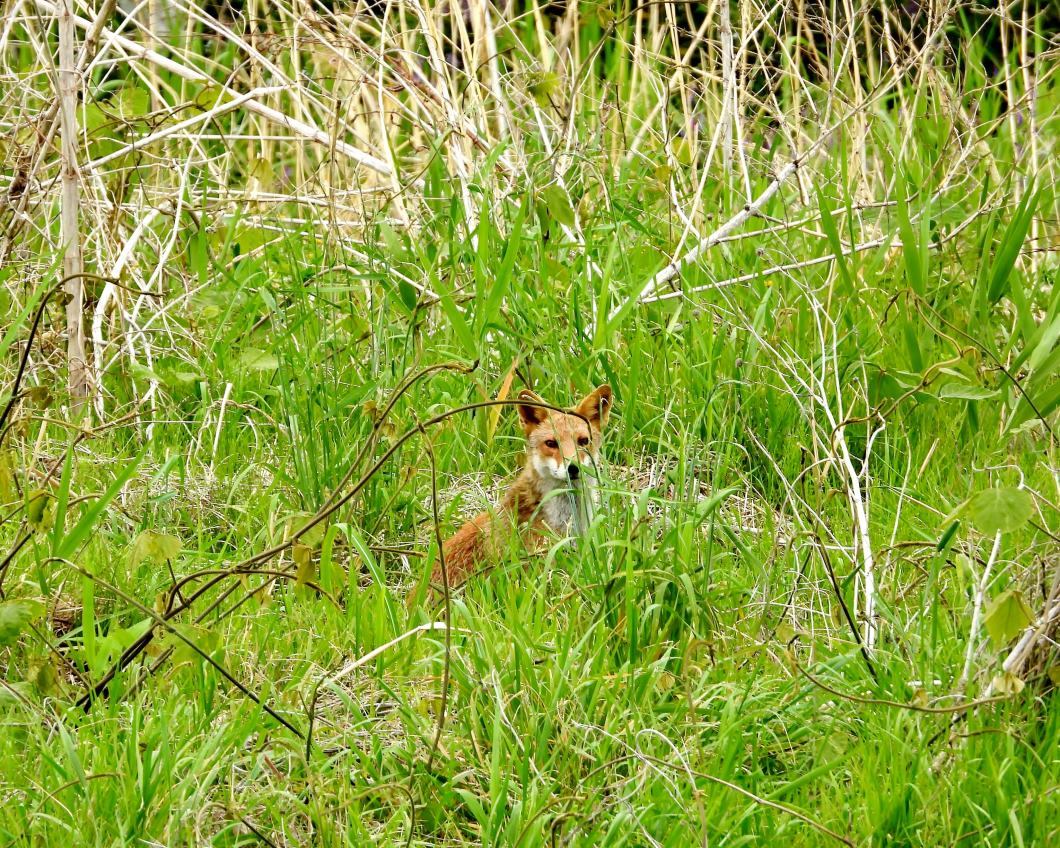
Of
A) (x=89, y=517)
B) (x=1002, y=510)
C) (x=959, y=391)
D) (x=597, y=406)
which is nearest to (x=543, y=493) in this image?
(x=597, y=406)

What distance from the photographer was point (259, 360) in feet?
16.9

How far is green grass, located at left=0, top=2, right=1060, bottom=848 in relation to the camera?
121 inches

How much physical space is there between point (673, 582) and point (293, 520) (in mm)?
1040

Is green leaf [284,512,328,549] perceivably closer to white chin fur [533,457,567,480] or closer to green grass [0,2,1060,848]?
green grass [0,2,1060,848]

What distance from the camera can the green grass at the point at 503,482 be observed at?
10.1 ft

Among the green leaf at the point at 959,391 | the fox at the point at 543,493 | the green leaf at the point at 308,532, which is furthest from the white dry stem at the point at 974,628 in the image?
the green leaf at the point at 308,532

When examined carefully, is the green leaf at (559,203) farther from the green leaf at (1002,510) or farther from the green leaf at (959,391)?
the green leaf at (1002,510)

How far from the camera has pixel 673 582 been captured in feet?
12.3

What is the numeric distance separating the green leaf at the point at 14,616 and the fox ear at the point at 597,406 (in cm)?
203

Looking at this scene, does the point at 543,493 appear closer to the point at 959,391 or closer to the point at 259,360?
the point at 259,360

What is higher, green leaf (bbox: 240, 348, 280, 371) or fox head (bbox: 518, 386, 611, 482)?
green leaf (bbox: 240, 348, 280, 371)

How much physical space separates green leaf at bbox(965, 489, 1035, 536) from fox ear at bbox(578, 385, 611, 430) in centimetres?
191

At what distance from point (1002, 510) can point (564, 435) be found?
1.99 m

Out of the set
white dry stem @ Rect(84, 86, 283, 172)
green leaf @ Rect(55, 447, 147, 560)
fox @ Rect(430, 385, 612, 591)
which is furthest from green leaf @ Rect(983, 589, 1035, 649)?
white dry stem @ Rect(84, 86, 283, 172)
